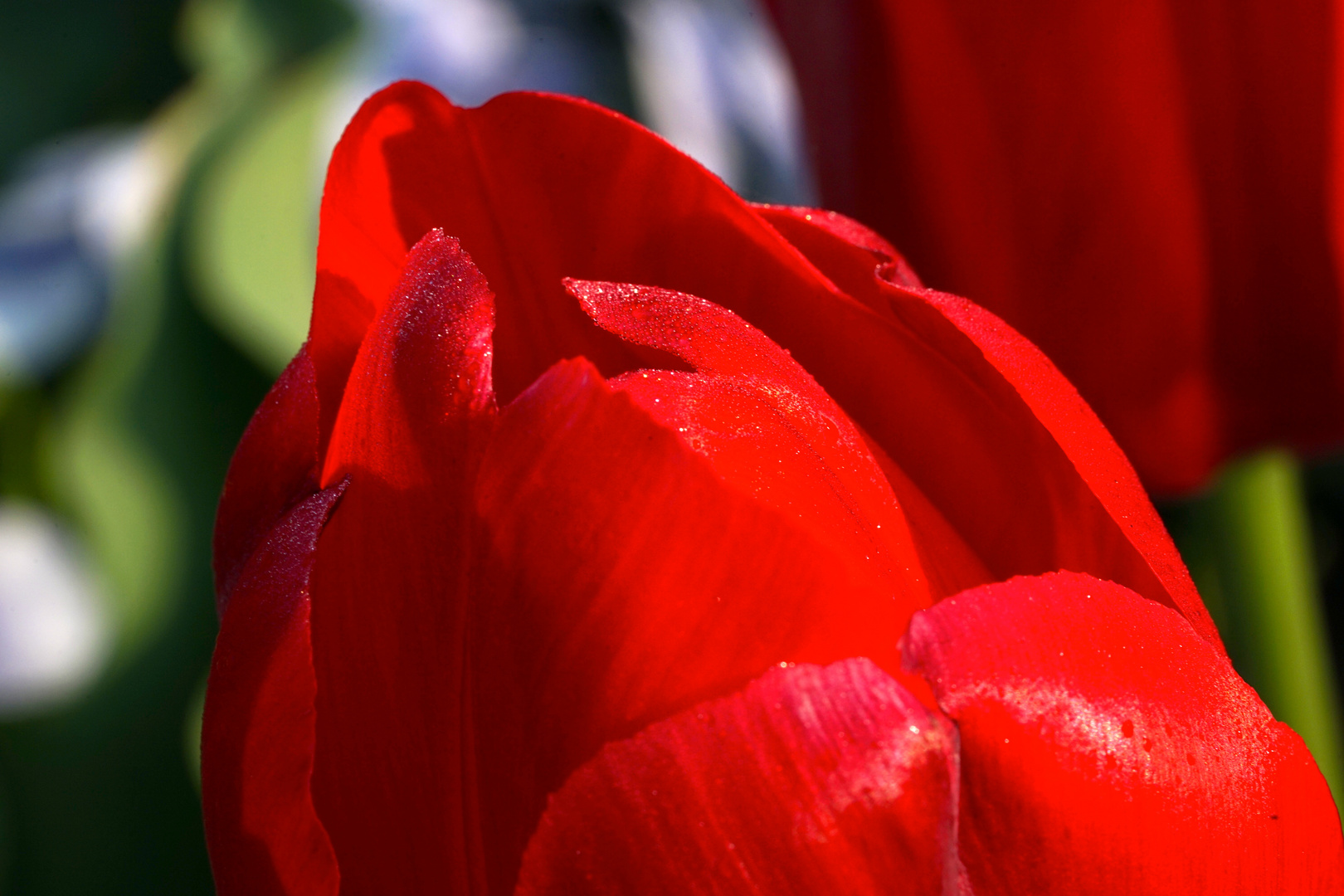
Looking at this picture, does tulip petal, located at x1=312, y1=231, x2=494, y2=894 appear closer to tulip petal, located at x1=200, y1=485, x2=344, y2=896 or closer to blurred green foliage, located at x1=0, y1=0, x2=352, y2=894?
tulip petal, located at x1=200, y1=485, x2=344, y2=896

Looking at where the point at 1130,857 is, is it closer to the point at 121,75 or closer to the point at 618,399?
the point at 618,399

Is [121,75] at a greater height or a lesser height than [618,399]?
lesser

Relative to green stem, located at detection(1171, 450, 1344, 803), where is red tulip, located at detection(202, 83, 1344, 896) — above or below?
above

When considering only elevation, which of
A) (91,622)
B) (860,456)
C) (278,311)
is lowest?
(91,622)

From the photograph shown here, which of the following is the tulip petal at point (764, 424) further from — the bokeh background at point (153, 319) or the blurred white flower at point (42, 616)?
the blurred white flower at point (42, 616)

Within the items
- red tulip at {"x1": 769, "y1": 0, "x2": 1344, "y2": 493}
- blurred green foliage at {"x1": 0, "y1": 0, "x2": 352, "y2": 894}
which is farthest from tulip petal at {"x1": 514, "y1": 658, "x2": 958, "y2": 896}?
blurred green foliage at {"x1": 0, "y1": 0, "x2": 352, "y2": 894}

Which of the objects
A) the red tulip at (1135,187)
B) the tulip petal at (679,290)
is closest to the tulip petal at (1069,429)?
the tulip petal at (679,290)

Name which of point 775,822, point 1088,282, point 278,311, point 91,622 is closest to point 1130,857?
point 775,822
